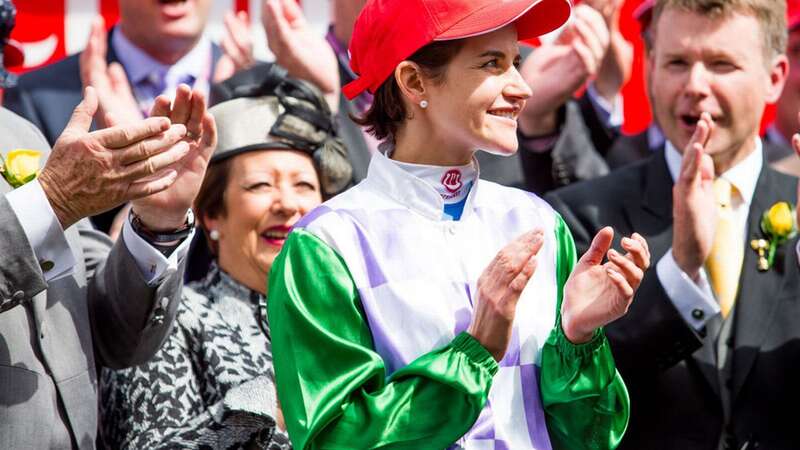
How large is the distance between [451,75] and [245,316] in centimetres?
130

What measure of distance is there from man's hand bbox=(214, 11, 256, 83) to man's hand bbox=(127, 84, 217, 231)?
5.59 feet

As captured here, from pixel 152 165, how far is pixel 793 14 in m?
4.17

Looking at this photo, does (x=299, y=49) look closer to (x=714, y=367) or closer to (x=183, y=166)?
(x=183, y=166)

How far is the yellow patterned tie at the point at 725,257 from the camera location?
463 cm

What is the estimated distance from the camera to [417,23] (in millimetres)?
3391

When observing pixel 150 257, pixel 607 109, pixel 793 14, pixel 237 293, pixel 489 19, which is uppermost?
pixel 489 19

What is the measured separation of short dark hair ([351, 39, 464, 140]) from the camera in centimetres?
345

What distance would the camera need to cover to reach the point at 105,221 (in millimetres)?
5156

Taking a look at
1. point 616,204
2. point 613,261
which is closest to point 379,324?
point 613,261

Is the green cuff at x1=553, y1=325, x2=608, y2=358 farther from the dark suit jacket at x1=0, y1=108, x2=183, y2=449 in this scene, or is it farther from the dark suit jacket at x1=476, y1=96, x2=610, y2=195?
the dark suit jacket at x1=476, y1=96, x2=610, y2=195

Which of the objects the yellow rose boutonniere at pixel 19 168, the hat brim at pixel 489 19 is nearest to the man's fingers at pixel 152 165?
the yellow rose boutonniere at pixel 19 168

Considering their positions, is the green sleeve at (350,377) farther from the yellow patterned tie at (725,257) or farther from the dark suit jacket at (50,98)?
the dark suit jacket at (50,98)

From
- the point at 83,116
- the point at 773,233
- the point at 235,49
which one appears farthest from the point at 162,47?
the point at 773,233

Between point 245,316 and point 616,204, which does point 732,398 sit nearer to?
point 616,204
